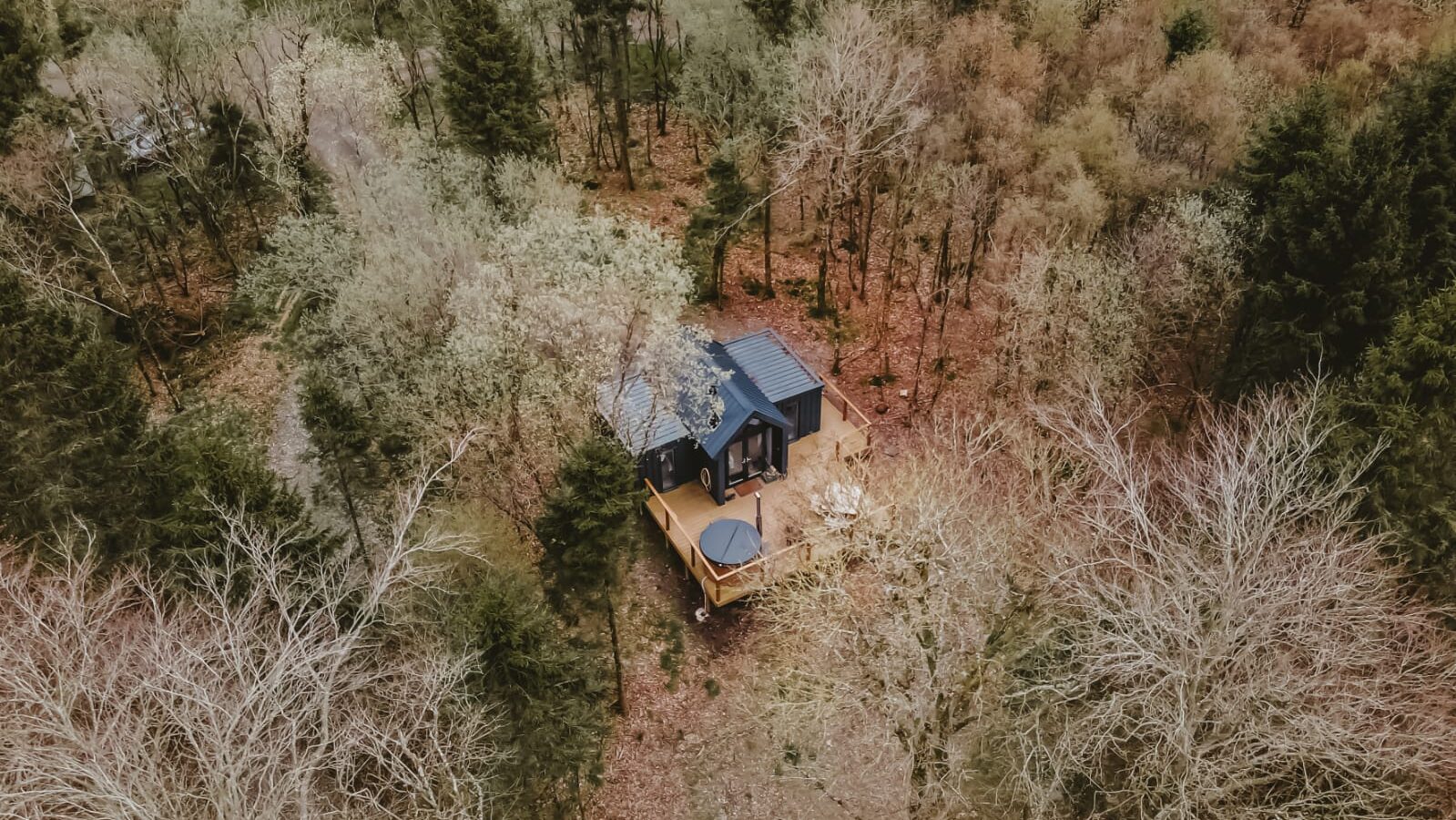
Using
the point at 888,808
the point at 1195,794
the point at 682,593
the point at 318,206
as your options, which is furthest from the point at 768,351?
the point at 1195,794

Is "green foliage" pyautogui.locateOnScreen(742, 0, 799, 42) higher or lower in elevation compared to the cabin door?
higher

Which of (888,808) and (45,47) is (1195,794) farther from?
(45,47)

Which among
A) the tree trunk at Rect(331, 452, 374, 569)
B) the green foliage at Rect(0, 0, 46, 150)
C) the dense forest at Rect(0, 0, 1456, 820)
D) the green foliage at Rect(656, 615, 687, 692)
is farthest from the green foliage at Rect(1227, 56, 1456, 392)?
the green foliage at Rect(0, 0, 46, 150)

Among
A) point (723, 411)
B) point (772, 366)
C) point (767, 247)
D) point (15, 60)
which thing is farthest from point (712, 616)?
point (15, 60)

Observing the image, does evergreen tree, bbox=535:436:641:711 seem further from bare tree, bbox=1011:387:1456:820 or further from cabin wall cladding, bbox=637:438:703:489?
bare tree, bbox=1011:387:1456:820

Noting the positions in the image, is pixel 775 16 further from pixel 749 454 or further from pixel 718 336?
pixel 749 454

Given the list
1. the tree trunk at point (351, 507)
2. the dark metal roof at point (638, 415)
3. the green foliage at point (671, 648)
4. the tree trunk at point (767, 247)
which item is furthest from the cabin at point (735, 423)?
the tree trunk at point (351, 507)

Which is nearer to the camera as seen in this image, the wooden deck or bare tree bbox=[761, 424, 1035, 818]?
bare tree bbox=[761, 424, 1035, 818]
